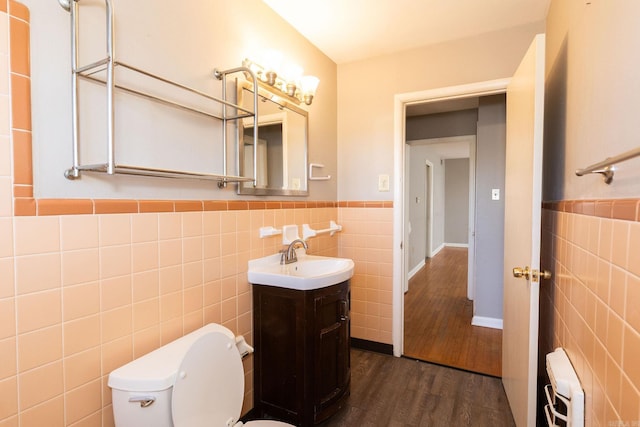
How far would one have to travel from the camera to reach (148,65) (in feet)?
4.15

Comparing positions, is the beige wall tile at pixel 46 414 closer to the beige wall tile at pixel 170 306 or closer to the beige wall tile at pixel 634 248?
the beige wall tile at pixel 170 306

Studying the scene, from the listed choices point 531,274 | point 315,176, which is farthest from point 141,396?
point 315,176

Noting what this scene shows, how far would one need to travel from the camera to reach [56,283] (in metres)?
0.98

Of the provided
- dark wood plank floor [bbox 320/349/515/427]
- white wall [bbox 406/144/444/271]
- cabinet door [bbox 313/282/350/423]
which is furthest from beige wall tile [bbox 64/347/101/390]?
white wall [bbox 406/144/444/271]

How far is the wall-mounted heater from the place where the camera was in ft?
3.13

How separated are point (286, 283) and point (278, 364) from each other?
1.46 ft

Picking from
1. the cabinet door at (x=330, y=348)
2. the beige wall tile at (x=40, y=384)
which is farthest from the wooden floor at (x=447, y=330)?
the beige wall tile at (x=40, y=384)

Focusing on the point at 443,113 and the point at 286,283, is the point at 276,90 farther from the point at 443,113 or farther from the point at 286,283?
the point at 443,113

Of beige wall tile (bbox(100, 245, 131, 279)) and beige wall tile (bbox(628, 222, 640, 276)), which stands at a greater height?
beige wall tile (bbox(628, 222, 640, 276))

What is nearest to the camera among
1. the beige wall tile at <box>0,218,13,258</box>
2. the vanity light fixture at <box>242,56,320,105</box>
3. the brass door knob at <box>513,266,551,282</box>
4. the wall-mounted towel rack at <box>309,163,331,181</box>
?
the beige wall tile at <box>0,218,13,258</box>

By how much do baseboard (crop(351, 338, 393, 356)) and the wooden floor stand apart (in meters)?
0.14

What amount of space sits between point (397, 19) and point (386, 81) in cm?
52

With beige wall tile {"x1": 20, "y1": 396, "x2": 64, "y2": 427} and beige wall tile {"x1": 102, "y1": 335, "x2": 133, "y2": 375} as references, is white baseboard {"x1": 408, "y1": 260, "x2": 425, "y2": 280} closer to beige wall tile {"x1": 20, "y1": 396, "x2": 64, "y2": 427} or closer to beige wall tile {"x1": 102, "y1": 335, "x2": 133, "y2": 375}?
beige wall tile {"x1": 102, "y1": 335, "x2": 133, "y2": 375}

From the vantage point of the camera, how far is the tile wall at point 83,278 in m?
0.88
